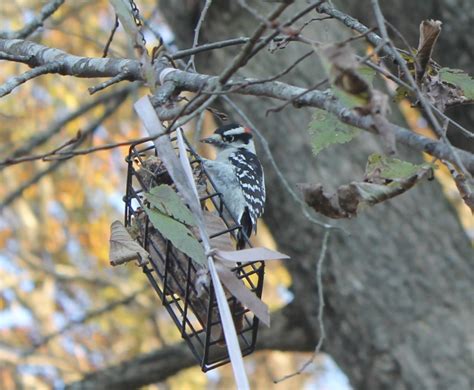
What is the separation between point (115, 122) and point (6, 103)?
1.15 m

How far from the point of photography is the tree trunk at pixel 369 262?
199 inches

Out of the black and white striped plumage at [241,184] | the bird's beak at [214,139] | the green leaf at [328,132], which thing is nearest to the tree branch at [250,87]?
the green leaf at [328,132]

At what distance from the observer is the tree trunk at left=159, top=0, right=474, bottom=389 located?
16.6 feet

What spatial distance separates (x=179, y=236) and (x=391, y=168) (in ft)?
1.95

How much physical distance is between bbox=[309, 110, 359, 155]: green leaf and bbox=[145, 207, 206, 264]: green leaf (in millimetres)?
391

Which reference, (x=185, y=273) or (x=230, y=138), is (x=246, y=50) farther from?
(x=230, y=138)

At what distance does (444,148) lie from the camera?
71.1 inches

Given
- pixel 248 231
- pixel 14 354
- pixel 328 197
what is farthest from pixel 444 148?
pixel 14 354

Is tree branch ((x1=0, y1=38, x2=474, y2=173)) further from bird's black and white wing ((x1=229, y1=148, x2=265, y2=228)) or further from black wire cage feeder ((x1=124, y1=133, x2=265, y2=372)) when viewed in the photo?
bird's black and white wing ((x1=229, y1=148, x2=265, y2=228))

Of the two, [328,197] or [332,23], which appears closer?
[328,197]

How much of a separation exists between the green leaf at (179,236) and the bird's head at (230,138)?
6.54 feet

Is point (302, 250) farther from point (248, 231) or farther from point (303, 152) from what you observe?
point (248, 231)

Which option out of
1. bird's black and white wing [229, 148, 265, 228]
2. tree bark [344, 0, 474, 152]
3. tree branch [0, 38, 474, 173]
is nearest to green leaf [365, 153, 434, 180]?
tree branch [0, 38, 474, 173]

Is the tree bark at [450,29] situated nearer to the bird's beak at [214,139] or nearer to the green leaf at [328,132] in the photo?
the bird's beak at [214,139]
